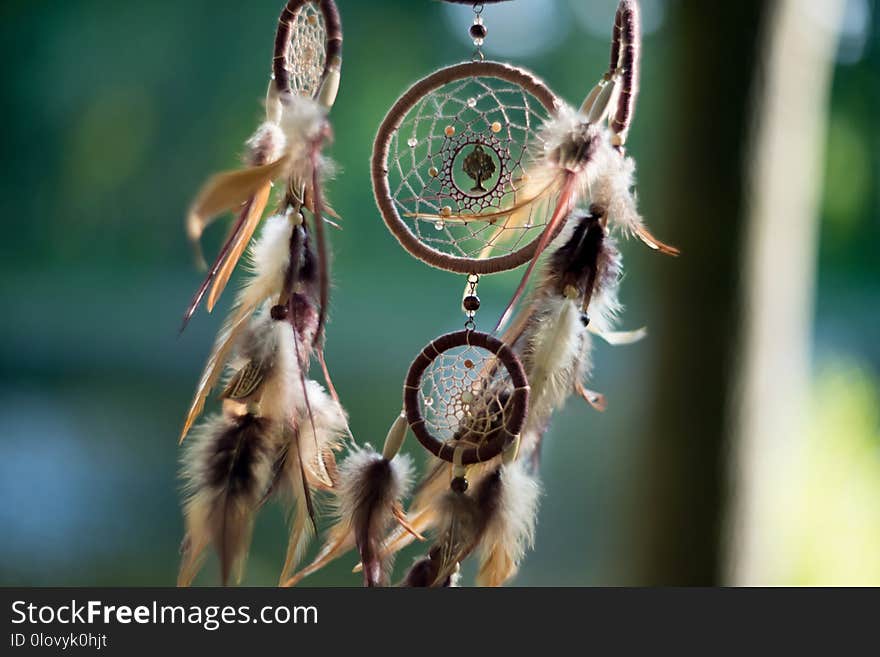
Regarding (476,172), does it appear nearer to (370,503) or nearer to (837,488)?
(370,503)

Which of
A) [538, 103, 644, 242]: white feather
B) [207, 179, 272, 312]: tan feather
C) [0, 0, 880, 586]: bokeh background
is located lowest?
[207, 179, 272, 312]: tan feather

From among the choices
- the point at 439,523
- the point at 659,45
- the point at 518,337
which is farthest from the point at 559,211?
the point at 659,45

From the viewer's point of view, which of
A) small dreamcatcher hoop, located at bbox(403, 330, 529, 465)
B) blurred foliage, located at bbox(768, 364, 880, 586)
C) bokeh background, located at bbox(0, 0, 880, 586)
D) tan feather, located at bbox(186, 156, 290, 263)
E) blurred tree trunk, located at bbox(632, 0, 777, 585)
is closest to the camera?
tan feather, located at bbox(186, 156, 290, 263)

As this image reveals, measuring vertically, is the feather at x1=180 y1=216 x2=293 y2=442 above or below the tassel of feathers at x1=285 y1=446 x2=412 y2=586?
above

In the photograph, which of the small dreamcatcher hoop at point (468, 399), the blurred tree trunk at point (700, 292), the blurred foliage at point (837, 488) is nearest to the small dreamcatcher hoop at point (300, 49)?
the small dreamcatcher hoop at point (468, 399)

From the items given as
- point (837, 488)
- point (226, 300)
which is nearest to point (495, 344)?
point (837, 488)

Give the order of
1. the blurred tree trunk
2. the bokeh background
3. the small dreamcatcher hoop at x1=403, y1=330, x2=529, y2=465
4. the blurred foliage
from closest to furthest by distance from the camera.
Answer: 1. the small dreamcatcher hoop at x1=403, y1=330, x2=529, y2=465
2. the blurred tree trunk
3. the blurred foliage
4. the bokeh background

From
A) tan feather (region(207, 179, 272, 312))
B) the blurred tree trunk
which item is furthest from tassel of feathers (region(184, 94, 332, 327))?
the blurred tree trunk

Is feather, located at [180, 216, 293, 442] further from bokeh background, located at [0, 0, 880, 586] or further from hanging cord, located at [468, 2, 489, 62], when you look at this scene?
bokeh background, located at [0, 0, 880, 586]
